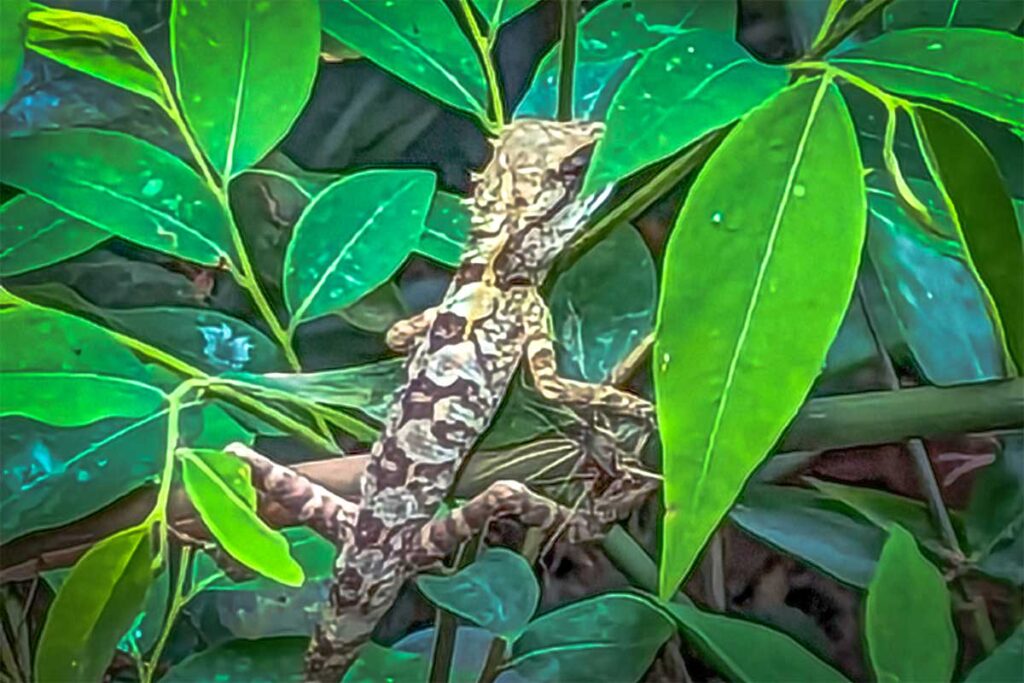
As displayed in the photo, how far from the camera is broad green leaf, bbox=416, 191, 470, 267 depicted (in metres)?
0.55

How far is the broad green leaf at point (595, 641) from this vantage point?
55cm

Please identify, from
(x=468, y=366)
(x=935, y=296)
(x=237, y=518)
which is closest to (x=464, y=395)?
(x=468, y=366)

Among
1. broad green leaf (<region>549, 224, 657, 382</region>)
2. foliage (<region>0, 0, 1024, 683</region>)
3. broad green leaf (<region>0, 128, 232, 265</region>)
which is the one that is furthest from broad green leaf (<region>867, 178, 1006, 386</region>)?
broad green leaf (<region>0, 128, 232, 265</region>)

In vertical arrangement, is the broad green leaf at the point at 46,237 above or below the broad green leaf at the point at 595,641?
above

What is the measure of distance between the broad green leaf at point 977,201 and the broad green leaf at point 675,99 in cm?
8

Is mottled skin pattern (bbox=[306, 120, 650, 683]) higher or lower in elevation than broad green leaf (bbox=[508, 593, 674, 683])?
higher

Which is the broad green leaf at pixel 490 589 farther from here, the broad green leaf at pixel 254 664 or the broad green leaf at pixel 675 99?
the broad green leaf at pixel 675 99

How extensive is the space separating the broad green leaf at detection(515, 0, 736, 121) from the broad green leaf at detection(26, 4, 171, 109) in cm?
19

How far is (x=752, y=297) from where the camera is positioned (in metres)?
0.46

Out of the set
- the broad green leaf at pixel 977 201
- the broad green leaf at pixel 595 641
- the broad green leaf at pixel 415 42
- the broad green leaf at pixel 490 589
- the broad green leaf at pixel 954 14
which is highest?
the broad green leaf at pixel 954 14

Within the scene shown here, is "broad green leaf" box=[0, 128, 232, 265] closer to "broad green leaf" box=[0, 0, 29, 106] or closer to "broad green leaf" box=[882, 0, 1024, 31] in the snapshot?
"broad green leaf" box=[0, 0, 29, 106]

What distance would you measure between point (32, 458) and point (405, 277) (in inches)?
8.1

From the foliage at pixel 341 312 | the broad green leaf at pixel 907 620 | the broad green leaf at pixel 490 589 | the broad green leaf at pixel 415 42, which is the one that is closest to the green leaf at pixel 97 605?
the foliage at pixel 341 312

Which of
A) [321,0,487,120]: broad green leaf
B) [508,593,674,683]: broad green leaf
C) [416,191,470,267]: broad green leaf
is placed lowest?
[508,593,674,683]: broad green leaf
